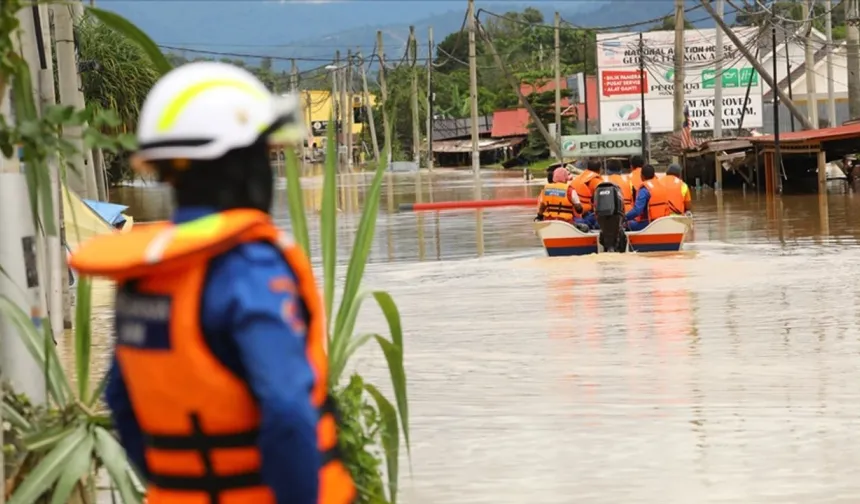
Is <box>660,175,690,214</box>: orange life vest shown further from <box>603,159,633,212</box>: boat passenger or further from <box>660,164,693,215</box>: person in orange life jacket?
<box>603,159,633,212</box>: boat passenger

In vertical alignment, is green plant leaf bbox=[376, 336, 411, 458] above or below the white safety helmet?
below

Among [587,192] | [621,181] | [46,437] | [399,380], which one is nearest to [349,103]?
[621,181]

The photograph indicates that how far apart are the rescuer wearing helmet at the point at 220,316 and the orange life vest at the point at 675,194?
56.5ft

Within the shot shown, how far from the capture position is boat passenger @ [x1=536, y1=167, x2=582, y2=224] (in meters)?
19.9

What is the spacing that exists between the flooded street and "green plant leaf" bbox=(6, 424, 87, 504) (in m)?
2.45

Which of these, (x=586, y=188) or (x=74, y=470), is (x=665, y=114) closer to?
(x=586, y=188)

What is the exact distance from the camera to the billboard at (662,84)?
6694 centimetres

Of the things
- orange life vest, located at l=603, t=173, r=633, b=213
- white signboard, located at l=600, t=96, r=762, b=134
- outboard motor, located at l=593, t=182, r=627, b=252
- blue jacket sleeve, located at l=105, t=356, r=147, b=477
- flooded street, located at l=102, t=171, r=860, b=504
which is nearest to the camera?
blue jacket sleeve, located at l=105, t=356, r=147, b=477

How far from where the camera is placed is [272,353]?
258cm

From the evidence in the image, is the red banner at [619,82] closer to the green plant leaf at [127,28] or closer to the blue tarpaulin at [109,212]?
the blue tarpaulin at [109,212]

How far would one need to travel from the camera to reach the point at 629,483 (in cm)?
680

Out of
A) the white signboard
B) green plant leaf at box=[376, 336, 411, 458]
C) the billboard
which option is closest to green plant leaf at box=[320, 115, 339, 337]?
green plant leaf at box=[376, 336, 411, 458]

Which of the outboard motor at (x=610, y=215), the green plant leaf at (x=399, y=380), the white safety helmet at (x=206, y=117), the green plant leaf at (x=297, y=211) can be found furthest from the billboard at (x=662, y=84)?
the white safety helmet at (x=206, y=117)

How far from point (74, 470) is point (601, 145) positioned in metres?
45.1
